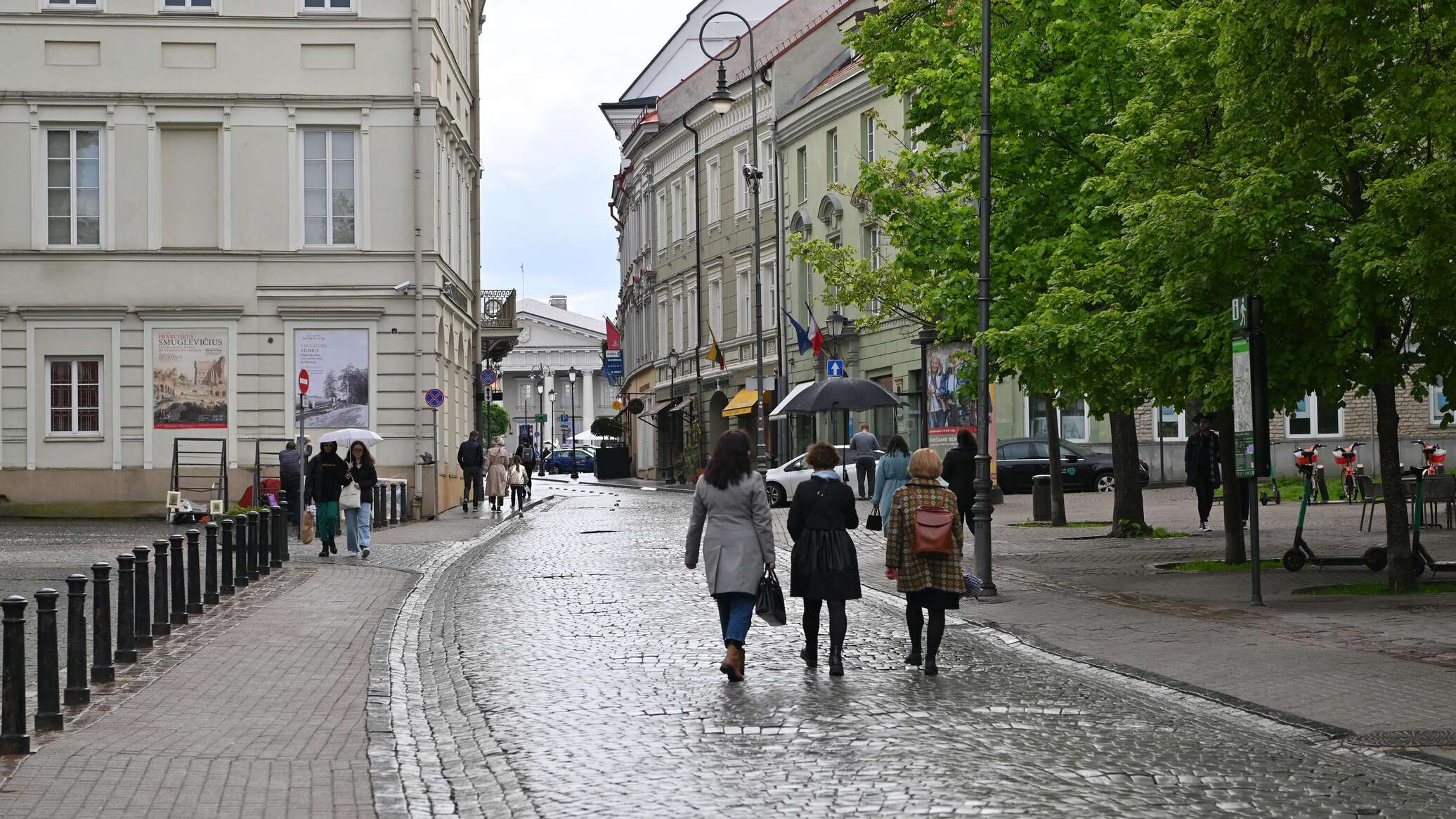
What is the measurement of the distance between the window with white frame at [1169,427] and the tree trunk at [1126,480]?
18006mm

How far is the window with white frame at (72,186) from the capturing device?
120 feet

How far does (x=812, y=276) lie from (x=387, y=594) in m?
33.8

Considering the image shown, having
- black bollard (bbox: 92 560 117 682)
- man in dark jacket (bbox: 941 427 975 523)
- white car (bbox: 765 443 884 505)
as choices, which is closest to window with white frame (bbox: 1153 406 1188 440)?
white car (bbox: 765 443 884 505)

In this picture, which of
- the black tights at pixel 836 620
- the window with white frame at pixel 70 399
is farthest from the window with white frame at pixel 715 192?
the black tights at pixel 836 620

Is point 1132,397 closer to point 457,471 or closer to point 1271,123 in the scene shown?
point 1271,123

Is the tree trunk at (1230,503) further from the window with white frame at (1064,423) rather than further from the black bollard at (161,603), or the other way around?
the window with white frame at (1064,423)

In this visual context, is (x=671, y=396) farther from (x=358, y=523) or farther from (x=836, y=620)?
(x=836, y=620)

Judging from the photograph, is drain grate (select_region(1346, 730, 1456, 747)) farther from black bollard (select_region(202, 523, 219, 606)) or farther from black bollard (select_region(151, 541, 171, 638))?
black bollard (select_region(202, 523, 219, 606))

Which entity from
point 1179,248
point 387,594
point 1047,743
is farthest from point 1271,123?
point 387,594

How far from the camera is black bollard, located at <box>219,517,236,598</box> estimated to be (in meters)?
17.8

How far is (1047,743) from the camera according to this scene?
909 cm

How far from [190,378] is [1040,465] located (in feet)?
63.1

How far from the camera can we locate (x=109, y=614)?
37.3 feet

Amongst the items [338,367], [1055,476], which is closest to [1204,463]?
[1055,476]
